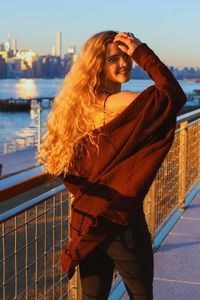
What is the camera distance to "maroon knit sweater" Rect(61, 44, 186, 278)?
1793 millimetres

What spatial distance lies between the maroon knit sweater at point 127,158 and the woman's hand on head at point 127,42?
23 mm

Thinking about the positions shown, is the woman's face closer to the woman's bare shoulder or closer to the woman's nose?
the woman's nose

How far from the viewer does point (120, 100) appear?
1.83 meters

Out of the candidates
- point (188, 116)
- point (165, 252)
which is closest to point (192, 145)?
point (188, 116)

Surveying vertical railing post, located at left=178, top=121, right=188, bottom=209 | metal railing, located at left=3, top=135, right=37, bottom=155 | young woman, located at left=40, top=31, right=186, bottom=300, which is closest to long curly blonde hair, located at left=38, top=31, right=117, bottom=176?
young woman, located at left=40, top=31, right=186, bottom=300

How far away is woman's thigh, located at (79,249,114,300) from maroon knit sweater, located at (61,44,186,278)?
9 cm

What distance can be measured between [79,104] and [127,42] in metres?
0.28

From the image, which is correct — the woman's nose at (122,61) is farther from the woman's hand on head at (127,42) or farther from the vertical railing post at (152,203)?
the vertical railing post at (152,203)

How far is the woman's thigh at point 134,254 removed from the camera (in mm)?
1921

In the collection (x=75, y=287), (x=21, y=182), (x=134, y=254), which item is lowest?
(x=75, y=287)

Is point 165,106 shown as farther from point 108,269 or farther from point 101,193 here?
point 108,269

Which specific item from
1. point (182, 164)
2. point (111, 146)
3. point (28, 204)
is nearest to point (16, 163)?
point (182, 164)

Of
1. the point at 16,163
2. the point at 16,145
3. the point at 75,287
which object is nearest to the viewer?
the point at 75,287

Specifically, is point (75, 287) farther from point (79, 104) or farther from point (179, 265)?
point (179, 265)
